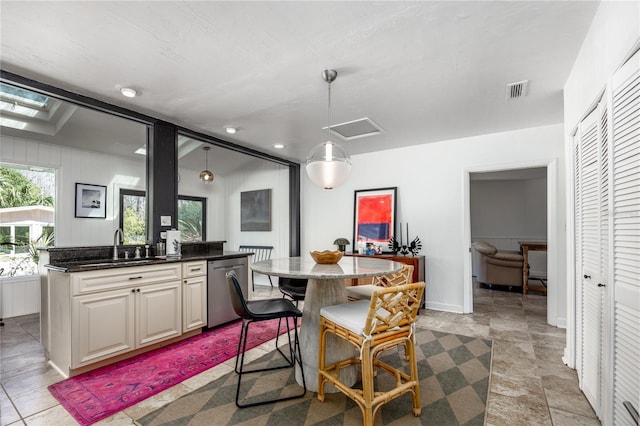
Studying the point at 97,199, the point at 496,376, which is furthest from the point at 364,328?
the point at 97,199

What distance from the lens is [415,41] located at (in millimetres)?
2055

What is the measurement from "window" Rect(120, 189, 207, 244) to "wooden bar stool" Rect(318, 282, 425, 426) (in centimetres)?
465

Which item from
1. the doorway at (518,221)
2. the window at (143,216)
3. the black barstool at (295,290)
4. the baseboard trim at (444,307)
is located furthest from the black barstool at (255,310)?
the window at (143,216)

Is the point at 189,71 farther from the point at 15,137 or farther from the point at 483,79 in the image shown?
the point at 15,137

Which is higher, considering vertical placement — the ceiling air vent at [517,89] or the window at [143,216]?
the ceiling air vent at [517,89]

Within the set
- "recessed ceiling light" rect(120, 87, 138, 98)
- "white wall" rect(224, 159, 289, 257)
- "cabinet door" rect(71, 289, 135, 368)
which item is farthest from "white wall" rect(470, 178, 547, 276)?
"recessed ceiling light" rect(120, 87, 138, 98)

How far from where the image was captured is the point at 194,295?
324cm

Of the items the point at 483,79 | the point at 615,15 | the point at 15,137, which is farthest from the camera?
the point at 15,137

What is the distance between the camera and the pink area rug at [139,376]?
200 cm

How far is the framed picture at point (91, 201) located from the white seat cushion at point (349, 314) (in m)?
4.67

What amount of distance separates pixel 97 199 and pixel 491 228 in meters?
8.03

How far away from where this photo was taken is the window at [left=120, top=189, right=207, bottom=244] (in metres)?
5.34

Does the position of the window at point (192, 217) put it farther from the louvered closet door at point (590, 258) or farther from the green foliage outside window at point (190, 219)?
the louvered closet door at point (590, 258)

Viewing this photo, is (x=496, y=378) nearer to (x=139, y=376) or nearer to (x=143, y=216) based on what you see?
(x=139, y=376)
